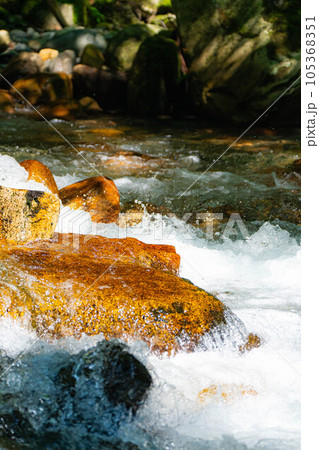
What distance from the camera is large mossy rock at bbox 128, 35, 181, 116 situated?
980 cm

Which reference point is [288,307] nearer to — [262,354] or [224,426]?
[262,354]

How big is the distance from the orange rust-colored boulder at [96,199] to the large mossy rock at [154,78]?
5939mm

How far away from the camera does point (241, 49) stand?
8.62 metres

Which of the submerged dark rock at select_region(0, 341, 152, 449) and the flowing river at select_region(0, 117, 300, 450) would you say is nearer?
the submerged dark rock at select_region(0, 341, 152, 449)

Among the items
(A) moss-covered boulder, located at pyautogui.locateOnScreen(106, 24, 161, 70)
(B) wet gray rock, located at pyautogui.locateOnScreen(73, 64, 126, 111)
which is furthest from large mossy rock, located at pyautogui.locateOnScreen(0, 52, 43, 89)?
(A) moss-covered boulder, located at pyautogui.locateOnScreen(106, 24, 161, 70)

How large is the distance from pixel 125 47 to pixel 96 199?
8176 mm

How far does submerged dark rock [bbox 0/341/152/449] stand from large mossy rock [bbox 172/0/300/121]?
7610 millimetres

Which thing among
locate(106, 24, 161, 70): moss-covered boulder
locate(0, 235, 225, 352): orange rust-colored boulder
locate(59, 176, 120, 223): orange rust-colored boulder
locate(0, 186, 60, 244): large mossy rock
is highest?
locate(106, 24, 161, 70): moss-covered boulder

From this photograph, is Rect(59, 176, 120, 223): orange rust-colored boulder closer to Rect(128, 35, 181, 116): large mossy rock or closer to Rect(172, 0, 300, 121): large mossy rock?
Rect(172, 0, 300, 121): large mossy rock

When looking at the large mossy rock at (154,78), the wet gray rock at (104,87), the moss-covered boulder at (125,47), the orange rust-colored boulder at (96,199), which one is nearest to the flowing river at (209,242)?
the orange rust-colored boulder at (96,199)

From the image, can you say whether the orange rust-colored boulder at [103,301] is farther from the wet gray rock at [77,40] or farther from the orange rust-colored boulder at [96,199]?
the wet gray rock at [77,40]

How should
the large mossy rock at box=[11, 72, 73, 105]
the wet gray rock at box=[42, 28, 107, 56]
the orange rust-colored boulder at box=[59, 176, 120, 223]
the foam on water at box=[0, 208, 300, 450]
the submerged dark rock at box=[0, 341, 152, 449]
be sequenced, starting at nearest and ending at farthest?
the submerged dark rock at box=[0, 341, 152, 449]
the foam on water at box=[0, 208, 300, 450]
the orange rust-colored boulder at box=[59, 176, 120, 223]
the large mossy rock at box=[11, 72, 73, 105]
the wet gray rock at box=[42, 28, 107, 56]

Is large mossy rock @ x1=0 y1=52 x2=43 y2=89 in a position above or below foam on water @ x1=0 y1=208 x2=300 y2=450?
above

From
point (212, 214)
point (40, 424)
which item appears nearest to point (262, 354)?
point (40, 424)
